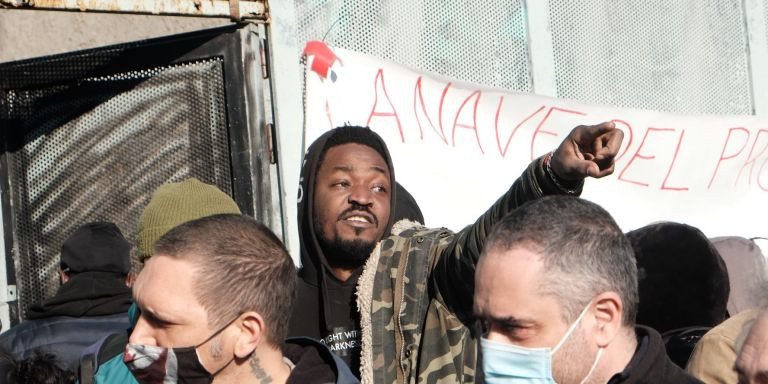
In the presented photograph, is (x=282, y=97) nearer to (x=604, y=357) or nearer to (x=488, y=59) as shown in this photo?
(x=488, y=59)

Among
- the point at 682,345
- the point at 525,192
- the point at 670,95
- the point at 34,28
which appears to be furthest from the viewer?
the point at 670,95

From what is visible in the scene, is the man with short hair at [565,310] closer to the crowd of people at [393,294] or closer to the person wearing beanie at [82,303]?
the crowd of people at [393,294]

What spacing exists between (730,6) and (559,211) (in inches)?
158

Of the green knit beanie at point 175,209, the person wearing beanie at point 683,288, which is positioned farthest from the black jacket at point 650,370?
the green knit beanie at point 175,209

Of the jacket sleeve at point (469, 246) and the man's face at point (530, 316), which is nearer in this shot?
the man's face at point (530, 316)

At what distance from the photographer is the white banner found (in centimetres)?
503

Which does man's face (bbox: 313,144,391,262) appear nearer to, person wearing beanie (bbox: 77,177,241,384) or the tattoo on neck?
person wearing beanie (bbox: 77,177,241,384)

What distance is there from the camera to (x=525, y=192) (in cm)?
307

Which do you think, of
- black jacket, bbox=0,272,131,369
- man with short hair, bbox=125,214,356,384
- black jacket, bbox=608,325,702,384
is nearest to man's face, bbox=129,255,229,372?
man with short hair, bbox=125,214,356,384

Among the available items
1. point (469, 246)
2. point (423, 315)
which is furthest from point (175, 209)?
point (469, 246)

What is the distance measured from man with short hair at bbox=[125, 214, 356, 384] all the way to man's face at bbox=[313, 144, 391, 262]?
97 centimetres

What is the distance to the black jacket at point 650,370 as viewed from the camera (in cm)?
244

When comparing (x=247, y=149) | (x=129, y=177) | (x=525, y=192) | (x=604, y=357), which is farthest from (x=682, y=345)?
(x=129, y=177)

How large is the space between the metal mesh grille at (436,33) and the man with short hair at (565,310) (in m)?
2.68
